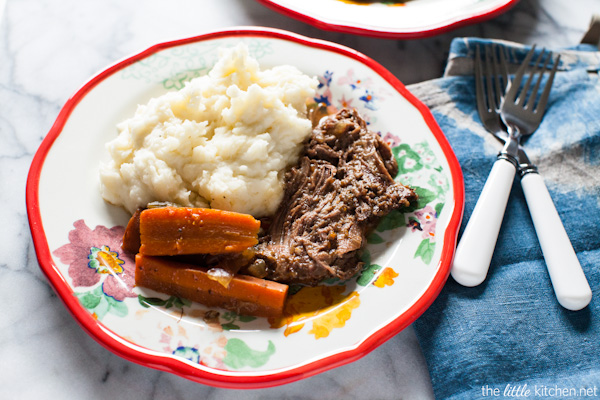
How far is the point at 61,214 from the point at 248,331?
1.48 metres

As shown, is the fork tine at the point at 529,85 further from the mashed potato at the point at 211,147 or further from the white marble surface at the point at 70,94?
the mashed potato at the point at 211,147

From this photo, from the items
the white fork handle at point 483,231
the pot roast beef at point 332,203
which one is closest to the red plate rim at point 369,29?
the pot roast beef at point 332,203

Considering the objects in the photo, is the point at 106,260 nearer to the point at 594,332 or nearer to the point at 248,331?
the point at 248,331

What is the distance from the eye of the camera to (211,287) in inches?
120

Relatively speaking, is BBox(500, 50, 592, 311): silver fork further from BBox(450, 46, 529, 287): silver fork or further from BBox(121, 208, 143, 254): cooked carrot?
BBox(121, 208, 143, 254): cooked carrot

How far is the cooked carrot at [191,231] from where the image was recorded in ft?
10.1

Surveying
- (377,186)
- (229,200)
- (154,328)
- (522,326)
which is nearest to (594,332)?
(522,326)

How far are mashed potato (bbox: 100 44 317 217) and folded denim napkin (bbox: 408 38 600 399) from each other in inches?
56.1

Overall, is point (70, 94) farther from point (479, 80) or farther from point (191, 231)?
point (479, 80)

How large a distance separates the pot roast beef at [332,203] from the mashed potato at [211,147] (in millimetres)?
180

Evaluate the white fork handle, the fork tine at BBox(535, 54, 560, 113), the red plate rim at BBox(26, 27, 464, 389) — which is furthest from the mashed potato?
the fork tine at BBox(535, 54, 560, 113)

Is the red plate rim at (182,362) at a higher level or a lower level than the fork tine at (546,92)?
lower

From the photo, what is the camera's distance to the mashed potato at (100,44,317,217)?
331 centimetres

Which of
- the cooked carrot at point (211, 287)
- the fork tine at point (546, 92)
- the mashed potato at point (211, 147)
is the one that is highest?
the fork tine at point (546, 92)
